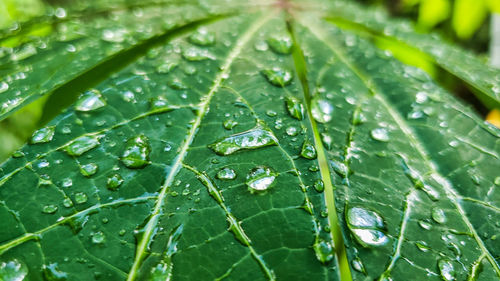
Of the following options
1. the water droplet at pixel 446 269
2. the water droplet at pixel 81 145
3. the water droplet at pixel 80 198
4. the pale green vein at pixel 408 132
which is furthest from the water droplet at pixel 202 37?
the water droplet at pixel 446 269

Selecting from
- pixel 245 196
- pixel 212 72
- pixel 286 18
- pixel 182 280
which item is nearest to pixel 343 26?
pixel 286 18

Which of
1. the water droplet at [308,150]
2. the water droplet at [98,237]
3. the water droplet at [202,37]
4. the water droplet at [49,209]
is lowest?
the water droplet at [98,237]

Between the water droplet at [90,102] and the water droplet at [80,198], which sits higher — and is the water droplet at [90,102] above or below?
above

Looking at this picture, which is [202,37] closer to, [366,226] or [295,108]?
[295,108]

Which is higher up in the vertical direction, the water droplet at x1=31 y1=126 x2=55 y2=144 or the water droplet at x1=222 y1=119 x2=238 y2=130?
the water droplet at x1=222 y1=119 x2=238 y2=130

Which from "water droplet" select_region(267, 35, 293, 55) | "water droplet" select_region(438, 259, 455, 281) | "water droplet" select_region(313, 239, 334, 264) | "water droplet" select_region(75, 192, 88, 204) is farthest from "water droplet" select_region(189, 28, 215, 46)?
"water droplet" select_region(438, 259, 455, 281)

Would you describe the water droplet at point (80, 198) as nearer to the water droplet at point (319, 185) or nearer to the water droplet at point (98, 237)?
the water droplet at point (98, 237)

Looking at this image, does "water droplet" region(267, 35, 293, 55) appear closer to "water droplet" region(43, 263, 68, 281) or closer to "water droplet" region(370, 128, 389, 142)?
"water droplet" region(370, 128, 389, 142)
